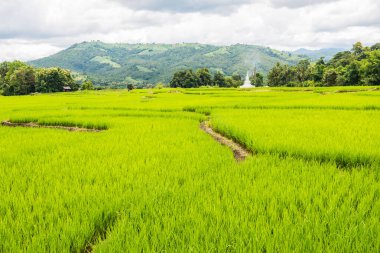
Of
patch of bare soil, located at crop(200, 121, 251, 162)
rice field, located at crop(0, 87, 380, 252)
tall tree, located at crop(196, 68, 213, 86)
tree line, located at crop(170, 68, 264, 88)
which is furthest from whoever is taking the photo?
tall tree, located at crop(196, 68, 213, 86)

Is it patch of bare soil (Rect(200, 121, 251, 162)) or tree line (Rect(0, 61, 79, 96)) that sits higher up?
tree line (Rect(0, 61, 79, 96))

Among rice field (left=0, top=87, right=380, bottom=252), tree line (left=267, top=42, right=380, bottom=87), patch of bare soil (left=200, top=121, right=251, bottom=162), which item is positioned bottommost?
patch of bare soil (left=200, top=121, right=251, bottom=162)

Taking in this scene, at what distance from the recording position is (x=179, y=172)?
421 centimetres

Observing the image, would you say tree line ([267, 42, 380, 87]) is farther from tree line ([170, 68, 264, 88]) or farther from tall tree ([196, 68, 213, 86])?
tall tree ([196, 68, 213, 86])

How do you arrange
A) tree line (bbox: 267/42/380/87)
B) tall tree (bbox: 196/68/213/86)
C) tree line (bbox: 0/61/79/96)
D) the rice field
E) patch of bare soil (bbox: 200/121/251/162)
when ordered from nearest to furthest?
the rice field
patch of bare soil (bbox: 200/121/251/162)
tree line (bbox: 267/42/380/87)
tree line (bbox: 0/61/79/96)
tall tree (bbox: 196/68/213/86)

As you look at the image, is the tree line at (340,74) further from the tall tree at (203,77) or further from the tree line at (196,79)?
the tall tree at (203,77)

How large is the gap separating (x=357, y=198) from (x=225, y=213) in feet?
5.00

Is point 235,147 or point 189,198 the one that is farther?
point 235,147

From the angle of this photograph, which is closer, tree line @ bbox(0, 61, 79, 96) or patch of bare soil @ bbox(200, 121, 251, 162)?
patch of bare soil @ bbox(200, 121, 251, 162)

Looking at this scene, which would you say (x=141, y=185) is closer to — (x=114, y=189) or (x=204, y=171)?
(x=114, y=189)

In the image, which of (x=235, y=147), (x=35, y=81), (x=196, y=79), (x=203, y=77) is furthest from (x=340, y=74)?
(x=35, y=81)

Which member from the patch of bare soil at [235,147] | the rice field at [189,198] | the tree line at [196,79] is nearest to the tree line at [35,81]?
the tree line at [196,79]

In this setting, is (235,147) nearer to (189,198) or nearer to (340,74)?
(189,198)

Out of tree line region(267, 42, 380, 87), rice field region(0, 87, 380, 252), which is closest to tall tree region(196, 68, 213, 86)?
tree line region(267, 42, 380, 87)
